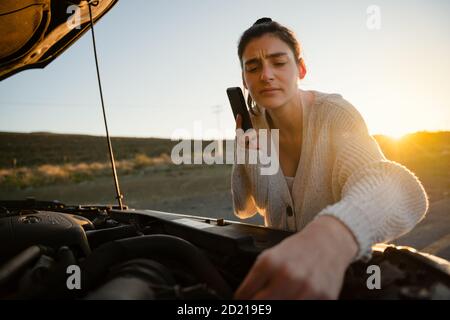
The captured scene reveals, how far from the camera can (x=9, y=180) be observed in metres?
22.6

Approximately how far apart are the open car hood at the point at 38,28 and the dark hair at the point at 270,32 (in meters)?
1.08

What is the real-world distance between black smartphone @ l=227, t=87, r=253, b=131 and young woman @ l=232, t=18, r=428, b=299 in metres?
0.05

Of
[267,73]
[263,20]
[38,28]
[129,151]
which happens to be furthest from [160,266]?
[129,151]

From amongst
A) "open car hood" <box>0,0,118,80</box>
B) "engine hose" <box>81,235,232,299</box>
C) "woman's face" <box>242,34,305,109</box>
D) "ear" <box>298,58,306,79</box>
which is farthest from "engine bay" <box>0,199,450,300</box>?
"open car hood" <box>0,0,118,80</box>

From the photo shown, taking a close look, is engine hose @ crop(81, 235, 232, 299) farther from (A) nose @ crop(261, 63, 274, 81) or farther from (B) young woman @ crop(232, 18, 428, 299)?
(A) nose @ crop(261, 63, 274, 81)

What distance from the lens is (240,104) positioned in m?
2.20

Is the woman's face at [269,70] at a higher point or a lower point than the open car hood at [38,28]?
lower

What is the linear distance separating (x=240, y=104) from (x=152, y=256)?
1.30 m

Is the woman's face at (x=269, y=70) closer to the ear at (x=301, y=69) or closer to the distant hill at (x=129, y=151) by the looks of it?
the ear at (x=301, y=69)

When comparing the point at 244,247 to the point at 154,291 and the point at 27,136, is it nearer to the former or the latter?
the point at 154,291

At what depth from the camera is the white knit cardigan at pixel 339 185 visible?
3.34 feet

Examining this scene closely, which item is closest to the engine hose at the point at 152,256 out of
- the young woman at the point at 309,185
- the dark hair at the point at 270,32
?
the young woman at the point at 309,185

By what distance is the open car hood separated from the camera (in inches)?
77.0
